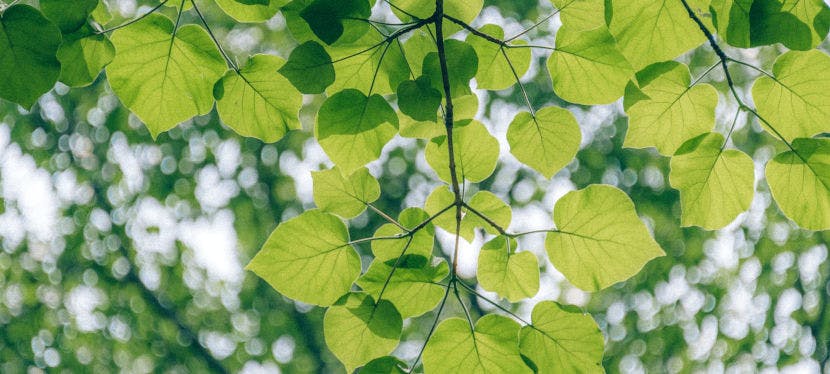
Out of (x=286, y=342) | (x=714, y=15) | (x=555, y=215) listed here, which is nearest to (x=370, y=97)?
(x=555, y=215)

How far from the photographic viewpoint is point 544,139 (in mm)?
919

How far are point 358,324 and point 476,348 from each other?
16cm

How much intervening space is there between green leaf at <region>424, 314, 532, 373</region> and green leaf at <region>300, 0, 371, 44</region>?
39 centimetres

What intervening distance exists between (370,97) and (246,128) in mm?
199

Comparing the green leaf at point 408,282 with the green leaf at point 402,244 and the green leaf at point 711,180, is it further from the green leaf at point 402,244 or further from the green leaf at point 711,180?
the green leaf at point 711,180

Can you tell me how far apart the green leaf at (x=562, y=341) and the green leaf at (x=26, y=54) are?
655mm

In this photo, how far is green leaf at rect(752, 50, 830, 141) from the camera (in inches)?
30.4

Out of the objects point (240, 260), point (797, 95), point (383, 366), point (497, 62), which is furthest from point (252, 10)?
point (240, 260)

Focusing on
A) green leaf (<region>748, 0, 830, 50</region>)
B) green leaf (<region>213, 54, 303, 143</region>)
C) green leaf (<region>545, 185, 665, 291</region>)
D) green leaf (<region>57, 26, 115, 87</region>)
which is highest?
green leaf (<region>748, 0, 830, 50</region>)

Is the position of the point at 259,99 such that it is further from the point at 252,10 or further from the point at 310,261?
the point at 310,261

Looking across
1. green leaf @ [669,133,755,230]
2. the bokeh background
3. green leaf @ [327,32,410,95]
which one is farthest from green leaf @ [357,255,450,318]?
the bokeh background

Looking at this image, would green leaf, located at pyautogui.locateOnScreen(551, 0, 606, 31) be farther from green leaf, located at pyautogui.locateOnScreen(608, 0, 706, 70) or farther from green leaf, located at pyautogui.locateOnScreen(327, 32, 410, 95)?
green leaf, located at pyautogui.locateOnScreen(327, 32, 410, 95)

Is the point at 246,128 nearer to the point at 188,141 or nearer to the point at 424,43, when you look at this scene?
the point at 424,43

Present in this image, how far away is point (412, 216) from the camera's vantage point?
0.96 m
